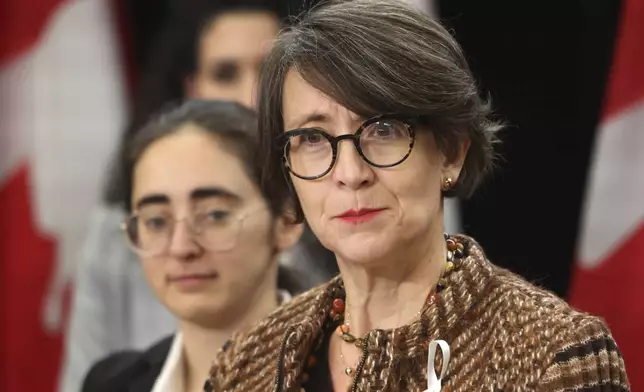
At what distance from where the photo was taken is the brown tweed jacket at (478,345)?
1308 millimetres

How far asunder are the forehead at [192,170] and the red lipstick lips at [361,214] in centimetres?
54

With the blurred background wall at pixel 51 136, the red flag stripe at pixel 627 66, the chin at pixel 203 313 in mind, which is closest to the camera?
the chin at pixel 203 313

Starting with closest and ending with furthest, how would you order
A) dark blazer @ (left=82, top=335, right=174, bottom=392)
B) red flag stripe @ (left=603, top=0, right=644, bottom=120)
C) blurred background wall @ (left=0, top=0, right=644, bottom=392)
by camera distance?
dark blazer @ (left=82, top=335, right=174, bottom=392)
red flag stripe @ (left=603, top=0, right=644, bottom=120)
blurred background wall @ (left=0, top=0, right=644, bottom=392)

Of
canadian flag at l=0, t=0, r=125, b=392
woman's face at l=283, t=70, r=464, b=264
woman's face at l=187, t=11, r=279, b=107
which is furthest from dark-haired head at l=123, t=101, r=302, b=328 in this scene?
canadian flag at l=0, t=0, r=125, b=392

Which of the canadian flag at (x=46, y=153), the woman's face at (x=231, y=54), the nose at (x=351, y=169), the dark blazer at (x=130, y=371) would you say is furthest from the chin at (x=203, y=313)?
the canadian flag at (x=46, y=153)

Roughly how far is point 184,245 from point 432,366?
2.02 ft

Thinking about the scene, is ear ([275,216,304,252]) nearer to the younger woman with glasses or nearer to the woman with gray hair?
the younger woman with glasses

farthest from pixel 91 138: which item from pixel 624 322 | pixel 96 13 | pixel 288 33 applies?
pixel 288 33

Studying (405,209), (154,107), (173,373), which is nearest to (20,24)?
(154,107)

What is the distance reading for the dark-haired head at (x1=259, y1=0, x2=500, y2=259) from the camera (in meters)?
1.37

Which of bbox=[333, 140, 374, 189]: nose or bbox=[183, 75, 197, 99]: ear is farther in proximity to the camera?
bbox=[183, 75, 197, 99]: ear

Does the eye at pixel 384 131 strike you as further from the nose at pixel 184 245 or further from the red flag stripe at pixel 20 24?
the red flag stripe at pixel 20 24

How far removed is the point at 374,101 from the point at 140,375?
86cm

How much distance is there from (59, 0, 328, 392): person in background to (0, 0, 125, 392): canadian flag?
48 cm
